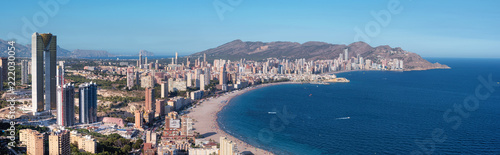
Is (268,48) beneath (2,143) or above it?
above

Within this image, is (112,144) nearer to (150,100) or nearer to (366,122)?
(150,100)

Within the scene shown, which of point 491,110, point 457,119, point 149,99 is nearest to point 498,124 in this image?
point 457,119

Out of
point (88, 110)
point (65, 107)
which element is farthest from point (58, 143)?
point (88, 110)

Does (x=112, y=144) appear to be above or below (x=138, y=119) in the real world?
below

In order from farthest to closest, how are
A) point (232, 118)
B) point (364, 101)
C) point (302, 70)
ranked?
point (302, 70) < point (364, 101) < point (232, 118)

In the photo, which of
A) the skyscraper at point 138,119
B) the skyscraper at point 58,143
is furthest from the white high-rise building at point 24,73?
the skyscraper at point 58,143

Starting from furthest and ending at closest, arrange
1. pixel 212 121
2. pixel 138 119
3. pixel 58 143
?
pixel 212 121, pixel 138 119, pixel 58 143

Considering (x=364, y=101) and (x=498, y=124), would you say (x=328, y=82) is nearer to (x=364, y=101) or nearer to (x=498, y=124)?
(x=364, y=101)
